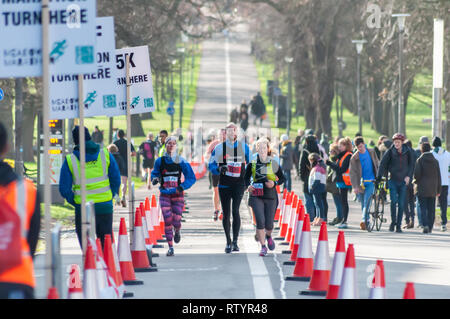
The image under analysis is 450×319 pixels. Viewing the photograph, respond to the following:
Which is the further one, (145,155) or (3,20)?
(145,155)

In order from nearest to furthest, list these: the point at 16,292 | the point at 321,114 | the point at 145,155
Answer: the point at 16,292 < the point at 145,155 < the point at 321,114

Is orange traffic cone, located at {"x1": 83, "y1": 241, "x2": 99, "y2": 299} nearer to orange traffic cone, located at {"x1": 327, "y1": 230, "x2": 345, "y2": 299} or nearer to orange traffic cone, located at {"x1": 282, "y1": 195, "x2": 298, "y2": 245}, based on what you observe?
orange traffic cone, located at {"x1": 327, "y1": 230, "x2": 345, "y2": 299}

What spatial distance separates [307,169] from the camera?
2262 cm

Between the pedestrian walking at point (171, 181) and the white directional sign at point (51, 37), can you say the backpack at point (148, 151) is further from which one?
the white directional sign at point (51, 37)

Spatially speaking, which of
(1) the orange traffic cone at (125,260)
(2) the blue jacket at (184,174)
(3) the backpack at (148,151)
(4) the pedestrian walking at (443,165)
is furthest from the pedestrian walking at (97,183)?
(3) the backpack at (148,151)

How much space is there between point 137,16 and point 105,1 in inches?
117

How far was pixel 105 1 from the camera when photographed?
31828 mm

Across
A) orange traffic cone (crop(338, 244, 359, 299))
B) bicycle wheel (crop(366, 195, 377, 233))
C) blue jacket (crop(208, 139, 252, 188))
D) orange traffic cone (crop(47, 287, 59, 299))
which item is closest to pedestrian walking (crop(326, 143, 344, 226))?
bicycle wheel (crop(366, 195, 377, 233))

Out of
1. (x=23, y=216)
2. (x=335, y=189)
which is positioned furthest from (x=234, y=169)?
(x=23, y=216)

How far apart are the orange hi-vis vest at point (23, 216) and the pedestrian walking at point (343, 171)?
15.0 m

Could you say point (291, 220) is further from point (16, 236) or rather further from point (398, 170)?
point (16, 236)

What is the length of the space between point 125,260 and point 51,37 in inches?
176

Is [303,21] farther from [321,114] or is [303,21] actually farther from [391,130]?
[391,130]
